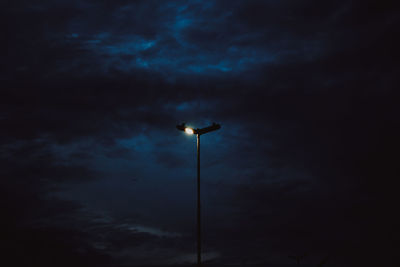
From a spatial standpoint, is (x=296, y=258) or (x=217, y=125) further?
(x=296, y=258)

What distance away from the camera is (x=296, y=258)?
217ft

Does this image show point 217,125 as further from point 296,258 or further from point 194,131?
point 296,258

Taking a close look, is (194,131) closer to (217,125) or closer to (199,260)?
(217,125)

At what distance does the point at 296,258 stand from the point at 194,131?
5154 centimetres

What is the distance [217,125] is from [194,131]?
1.43 meters

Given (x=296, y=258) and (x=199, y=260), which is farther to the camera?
(x=296, y=258)

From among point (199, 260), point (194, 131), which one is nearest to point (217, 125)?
point (194, 131)

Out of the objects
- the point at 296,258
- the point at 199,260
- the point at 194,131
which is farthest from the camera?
the point at 296,258

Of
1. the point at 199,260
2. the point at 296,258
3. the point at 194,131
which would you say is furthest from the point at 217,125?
the point at 296,258

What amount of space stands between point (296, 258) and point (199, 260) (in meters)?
51.0

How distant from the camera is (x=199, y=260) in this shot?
19734 millimetres

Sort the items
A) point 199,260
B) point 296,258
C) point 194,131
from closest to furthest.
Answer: point 199,260, point 194,131, point 296,258

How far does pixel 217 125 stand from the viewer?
20.8 m

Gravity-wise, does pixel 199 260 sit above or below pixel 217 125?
below
